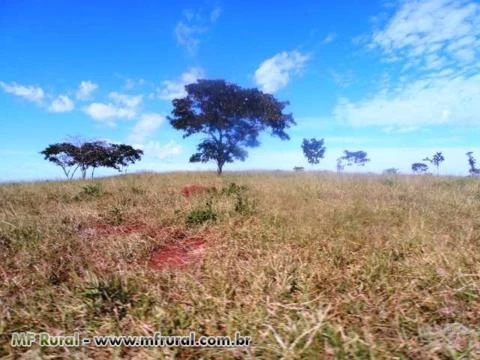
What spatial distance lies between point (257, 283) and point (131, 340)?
3.37ft

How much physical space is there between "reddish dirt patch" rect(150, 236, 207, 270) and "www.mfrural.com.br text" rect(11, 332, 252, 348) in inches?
46.4

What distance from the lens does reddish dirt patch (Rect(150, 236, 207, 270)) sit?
3.46 meters

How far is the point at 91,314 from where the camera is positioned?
2295mm

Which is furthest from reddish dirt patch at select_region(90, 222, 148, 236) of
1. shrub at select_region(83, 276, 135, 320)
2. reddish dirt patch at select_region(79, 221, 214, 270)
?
shrub at select_region(83, 276, 135, 320)

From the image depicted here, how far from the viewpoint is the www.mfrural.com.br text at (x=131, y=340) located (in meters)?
2.00

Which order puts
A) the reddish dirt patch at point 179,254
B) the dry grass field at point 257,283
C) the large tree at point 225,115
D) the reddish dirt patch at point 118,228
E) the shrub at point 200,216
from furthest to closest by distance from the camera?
the large tree at point 225,115
the shrub at point 200,216
the reddish dirt patch at point 118,228
the reddish dirt patch at point 179,254
the dry grass field at point 257,283

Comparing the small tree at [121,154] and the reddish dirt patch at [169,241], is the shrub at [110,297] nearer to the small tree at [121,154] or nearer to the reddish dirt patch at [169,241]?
the reddish dirt patch at [169,241]

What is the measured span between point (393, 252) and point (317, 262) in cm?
86

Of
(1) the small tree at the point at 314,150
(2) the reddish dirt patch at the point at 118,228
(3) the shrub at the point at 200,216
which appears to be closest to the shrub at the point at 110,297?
(2) the reddish dirt patch at the point at 118,228

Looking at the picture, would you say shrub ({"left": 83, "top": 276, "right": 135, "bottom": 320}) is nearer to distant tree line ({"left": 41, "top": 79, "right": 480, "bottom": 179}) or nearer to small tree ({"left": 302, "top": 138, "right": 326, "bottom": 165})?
distant tree line ({"left": 41, "top": 79, "right": 480, "bottom": 179})

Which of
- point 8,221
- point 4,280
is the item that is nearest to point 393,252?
point 4,280

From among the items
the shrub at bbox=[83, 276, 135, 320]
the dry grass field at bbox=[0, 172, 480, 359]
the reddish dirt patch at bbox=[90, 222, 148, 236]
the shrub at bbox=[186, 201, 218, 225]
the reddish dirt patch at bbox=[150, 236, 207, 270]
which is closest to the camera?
the dry grass field at bbox=[0, 172, 480, 359]

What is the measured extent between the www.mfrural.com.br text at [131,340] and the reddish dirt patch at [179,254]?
1.18 metres

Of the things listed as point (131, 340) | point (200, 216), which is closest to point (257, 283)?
point (131, 340)
